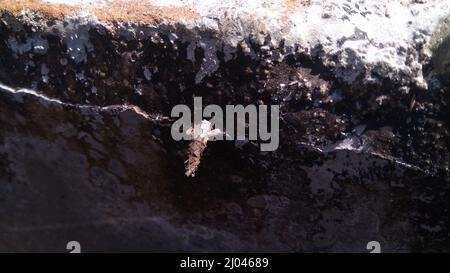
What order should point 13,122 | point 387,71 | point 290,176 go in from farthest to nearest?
point 13,122 < point 290,176 < point 387,71

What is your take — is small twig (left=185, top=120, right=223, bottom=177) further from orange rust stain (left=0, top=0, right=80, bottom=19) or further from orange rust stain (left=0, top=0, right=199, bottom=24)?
orange rust stain (left=0, top=0, right=80, bottom=19)

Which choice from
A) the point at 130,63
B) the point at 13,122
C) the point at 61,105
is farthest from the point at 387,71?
the point at 13,122

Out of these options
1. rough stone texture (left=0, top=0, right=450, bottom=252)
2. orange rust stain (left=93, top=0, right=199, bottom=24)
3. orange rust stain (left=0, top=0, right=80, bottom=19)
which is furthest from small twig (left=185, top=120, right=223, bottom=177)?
orange rust stain (left=0, top=0, right=80, bottom=19)

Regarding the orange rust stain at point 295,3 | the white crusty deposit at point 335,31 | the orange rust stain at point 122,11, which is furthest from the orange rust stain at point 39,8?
the orange rust stain at point 295,3

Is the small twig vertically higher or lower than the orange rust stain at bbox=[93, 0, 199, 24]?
lower

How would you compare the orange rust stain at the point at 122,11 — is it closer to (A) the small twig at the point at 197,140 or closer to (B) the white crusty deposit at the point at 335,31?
(B) the white crusty deposit at the point at 335,31

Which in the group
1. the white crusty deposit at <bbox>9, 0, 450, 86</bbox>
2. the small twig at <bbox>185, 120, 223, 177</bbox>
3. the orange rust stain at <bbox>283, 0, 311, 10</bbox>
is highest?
the orange rust stain at <bbox>283, 0, 311, 10</bbox>

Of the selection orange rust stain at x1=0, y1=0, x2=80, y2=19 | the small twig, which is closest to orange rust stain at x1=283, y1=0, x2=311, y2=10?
the small twig

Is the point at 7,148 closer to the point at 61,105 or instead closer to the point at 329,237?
the point at 61,105
